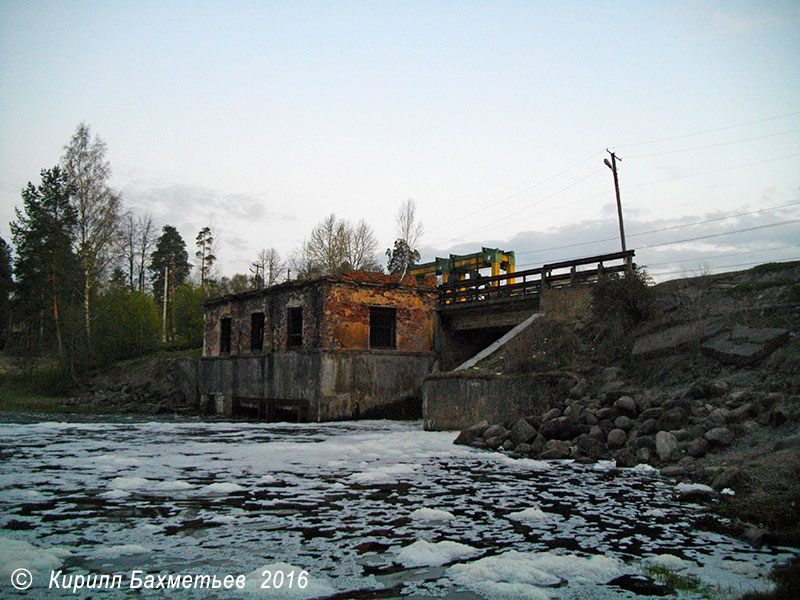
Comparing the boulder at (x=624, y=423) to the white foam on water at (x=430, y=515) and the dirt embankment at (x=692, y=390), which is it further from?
the white foam on water at (x=430, y=515)

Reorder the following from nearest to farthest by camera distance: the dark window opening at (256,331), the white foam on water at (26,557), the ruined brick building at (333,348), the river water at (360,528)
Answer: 1. the river water at (360,528)
2. the white foam on water at (26,557)
3. the ruined brick building at (333,348)
4. the dark window opening at (256,331)

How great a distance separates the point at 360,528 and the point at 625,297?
1200 centimetres

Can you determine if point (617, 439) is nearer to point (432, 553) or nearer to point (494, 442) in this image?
point (494, 442)

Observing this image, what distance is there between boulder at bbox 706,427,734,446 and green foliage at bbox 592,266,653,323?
6788mm

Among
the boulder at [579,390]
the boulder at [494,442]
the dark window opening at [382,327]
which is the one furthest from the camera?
the dark window opening at [382,327]

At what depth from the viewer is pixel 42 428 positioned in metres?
18.0

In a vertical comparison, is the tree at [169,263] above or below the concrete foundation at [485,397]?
above

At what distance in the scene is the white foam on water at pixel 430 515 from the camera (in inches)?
243

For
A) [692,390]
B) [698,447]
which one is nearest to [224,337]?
[692,390]

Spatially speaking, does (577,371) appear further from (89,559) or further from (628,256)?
(89,559)

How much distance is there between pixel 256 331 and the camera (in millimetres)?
27656

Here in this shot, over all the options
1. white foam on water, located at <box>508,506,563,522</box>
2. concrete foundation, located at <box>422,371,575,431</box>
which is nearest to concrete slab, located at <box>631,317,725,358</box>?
concrete foundation, located at <box>422,371,575,431</box>

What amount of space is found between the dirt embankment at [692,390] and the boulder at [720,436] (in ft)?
0.05

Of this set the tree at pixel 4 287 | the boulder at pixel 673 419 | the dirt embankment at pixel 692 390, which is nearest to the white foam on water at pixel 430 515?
the dirt embankment at pixel 692 390
